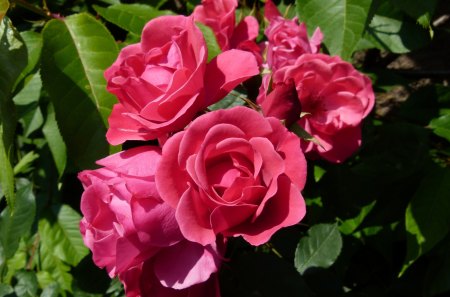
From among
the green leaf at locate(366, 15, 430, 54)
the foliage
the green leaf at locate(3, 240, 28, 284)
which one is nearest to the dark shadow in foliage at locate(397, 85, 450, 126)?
the foliage

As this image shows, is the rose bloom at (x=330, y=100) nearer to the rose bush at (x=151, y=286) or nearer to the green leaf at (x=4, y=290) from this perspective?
the rose bush at (x=151, y=286)

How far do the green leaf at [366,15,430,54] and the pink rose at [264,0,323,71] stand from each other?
29 centimetres

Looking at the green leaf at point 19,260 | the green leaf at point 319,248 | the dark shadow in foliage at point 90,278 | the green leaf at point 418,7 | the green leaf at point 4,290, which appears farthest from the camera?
the green leaf at point 19,260

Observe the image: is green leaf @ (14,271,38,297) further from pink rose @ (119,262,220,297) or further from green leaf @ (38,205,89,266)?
pink rose @ (119,262,220,297)

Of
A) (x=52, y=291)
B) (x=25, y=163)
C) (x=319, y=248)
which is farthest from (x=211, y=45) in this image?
(x=25, y=163)

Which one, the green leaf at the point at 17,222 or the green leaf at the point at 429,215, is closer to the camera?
the green leaf at the point at 429,215

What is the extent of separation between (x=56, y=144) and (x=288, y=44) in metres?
0.54

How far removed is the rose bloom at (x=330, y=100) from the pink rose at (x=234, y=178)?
0.26m

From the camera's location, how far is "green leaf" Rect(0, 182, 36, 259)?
3.61 feet

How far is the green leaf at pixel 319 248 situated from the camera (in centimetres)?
94

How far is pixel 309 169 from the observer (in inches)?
42.2

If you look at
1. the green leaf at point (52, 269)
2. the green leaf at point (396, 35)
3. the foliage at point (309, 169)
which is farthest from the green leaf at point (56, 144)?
the green leaf at point (396, 35)

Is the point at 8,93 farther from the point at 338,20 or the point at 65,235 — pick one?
the point at 65,235

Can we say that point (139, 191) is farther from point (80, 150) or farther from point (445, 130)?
point (445, 130)
